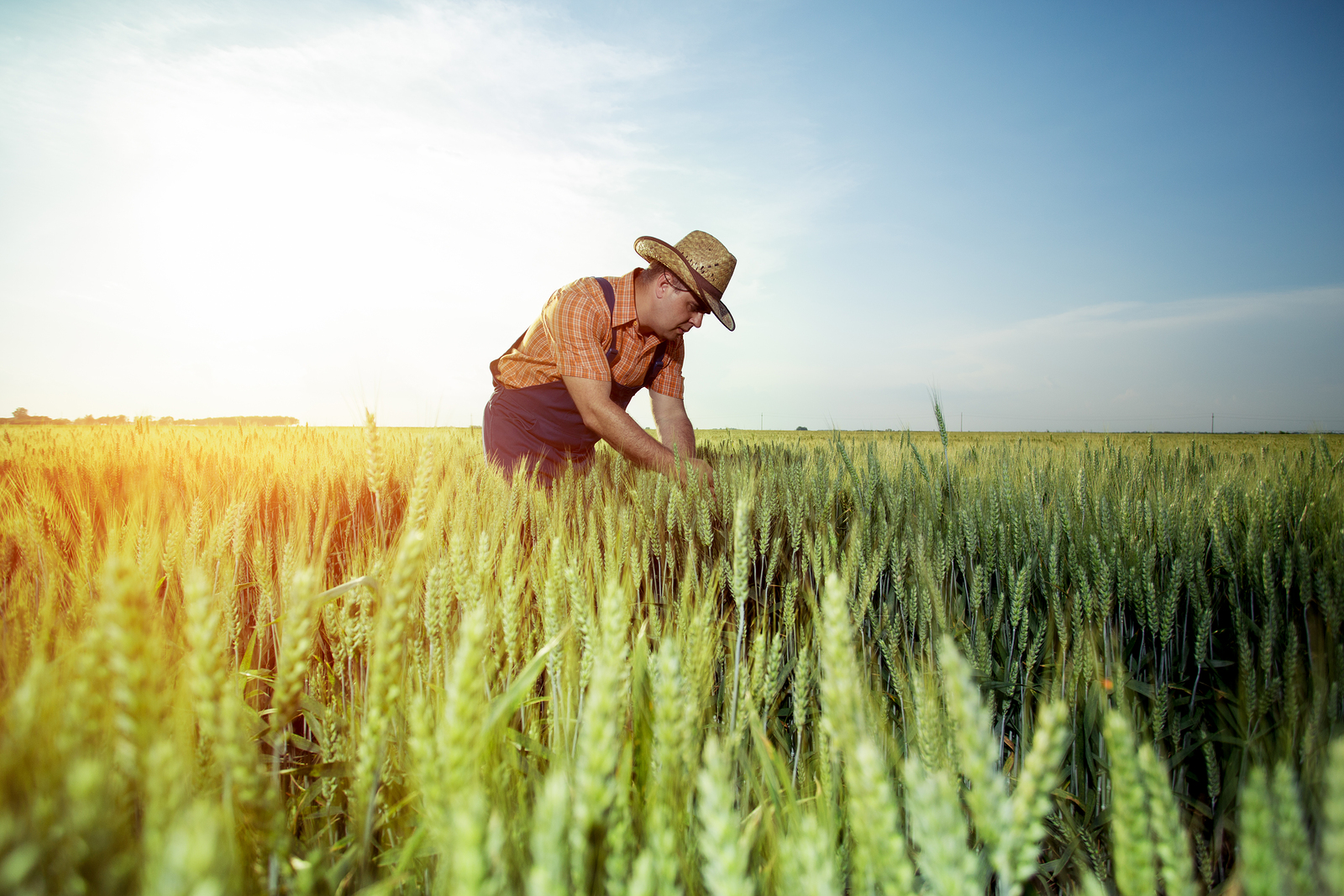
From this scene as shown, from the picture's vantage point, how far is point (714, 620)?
1411mm

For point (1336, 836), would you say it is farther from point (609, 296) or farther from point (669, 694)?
point (609, 296)

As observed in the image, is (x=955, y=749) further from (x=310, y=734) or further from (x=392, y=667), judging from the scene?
(x=310, y=734)

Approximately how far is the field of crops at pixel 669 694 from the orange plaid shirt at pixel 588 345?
3.58 ft

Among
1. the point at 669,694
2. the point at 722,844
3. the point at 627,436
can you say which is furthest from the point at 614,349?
the point at 722,844

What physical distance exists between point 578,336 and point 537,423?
873 millimetres

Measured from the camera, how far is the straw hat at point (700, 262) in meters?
3.47

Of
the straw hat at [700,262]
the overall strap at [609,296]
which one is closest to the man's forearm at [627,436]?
the overall strap at [609,296]

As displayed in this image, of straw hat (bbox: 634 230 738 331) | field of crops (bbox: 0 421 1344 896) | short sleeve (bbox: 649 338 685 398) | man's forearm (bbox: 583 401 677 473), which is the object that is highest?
straw hat (bbox: 634 230 738 331)

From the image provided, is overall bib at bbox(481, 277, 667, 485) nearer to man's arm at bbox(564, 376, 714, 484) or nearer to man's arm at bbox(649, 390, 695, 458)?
man's arm at bbox(649, 390, 695, 458)

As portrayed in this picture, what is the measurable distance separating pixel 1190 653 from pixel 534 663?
186 centimetres

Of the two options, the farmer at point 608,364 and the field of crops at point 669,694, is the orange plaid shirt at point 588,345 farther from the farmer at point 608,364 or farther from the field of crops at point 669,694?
the field of crops at point 669,694

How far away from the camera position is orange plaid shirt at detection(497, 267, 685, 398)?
11.2 feet

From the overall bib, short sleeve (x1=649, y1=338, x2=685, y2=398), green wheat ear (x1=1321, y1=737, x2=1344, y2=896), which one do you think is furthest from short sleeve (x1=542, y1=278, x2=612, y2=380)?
green wheat ear (x1=1321, y1=737, x2=1344, y2=896)

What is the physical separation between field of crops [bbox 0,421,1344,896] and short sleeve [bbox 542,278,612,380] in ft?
3.36
